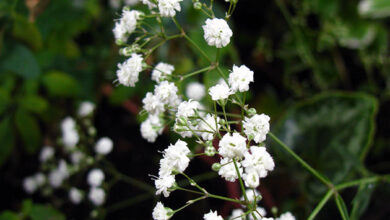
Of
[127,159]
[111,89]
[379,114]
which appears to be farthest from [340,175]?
[111,89]

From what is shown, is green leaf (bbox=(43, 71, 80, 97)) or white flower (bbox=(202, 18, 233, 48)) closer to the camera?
white flower (bbox=(202, 18, 233, 48))

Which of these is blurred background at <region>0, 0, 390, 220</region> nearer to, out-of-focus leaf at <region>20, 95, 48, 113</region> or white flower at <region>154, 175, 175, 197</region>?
out-of-focus leaf at <region>20, 95, 48, 113</region>

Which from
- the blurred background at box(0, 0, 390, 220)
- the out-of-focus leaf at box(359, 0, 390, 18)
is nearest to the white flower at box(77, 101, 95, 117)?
the blurred background at box(0, 0, 390, 220)

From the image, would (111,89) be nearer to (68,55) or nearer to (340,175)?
(68,55)

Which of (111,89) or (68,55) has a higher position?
(68,55)

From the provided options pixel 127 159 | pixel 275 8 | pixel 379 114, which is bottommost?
pixel 379 114

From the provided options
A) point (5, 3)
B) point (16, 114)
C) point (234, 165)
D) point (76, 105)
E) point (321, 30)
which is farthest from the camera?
point (321, 30)

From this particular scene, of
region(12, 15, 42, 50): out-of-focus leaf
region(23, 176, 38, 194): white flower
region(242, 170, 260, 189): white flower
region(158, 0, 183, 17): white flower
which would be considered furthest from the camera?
region(23, 176, 38, 194): white flower
